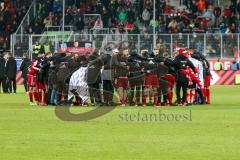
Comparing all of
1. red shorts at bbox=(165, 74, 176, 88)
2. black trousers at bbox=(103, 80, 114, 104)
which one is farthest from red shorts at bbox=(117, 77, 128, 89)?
red shorts at bbox=(165, 74, 176, 88)

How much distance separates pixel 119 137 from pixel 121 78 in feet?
41.5

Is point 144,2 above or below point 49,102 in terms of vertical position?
above

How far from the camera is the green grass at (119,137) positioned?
17391 millimetres

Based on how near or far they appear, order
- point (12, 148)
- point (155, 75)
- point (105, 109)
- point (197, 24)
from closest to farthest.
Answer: point (12, 148), point (105, 109), point (155, 75), point (197, 24)

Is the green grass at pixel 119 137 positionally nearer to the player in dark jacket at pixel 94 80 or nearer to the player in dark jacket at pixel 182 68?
the player in dark jacket at pixel 182 68

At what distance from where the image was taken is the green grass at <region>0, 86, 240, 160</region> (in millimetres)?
17391

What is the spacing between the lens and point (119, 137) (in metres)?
20.6

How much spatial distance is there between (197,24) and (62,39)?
8.84 meters

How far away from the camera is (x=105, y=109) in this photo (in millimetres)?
30562

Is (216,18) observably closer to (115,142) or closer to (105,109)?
(105,109)

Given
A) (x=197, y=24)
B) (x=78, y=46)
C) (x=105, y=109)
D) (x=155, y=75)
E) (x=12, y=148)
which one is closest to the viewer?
(x=12, y=148)

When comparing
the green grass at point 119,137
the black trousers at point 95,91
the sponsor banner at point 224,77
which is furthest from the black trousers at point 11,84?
the green grass at point 119,137

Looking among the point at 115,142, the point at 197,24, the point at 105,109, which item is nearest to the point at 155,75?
the point at 105,109

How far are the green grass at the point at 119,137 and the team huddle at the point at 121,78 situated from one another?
3.67 m
